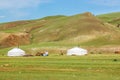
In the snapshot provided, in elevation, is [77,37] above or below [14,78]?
above

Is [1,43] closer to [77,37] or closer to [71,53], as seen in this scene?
[77,37]

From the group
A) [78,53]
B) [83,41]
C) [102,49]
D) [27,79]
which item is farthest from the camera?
[83,41]

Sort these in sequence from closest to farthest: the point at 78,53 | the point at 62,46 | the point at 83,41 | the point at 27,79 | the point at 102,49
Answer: the point at 27,79
the point at 78,53
the point at 102,49
the point at 62,46
the point at 83,41

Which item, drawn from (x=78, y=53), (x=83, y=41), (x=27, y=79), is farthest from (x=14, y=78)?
(x=83, y=41)

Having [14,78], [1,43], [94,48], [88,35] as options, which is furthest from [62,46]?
[14,78]

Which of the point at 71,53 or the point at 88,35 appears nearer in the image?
the point at 71,53

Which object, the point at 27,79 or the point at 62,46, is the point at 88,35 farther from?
the point at 27,79

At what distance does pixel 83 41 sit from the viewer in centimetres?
19000

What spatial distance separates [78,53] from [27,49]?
155 ft

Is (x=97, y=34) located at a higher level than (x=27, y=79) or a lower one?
higher

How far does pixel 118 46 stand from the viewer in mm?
165500

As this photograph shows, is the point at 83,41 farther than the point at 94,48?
Yes

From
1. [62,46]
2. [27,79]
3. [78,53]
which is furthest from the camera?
[62,46]

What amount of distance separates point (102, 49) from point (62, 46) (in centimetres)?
1969
